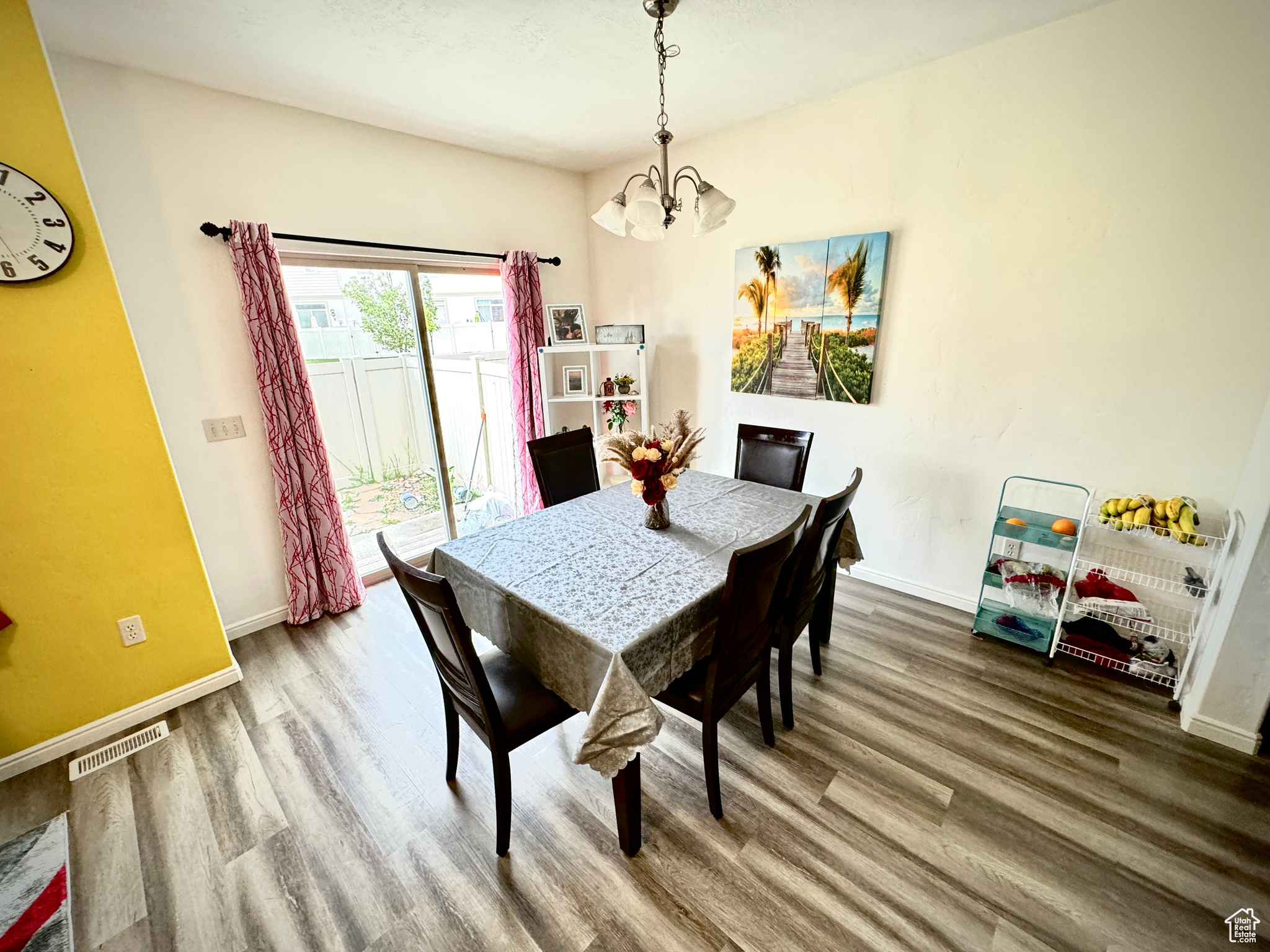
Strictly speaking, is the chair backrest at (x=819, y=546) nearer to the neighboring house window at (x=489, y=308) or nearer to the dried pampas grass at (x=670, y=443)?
the dried pampas grass at (x=670, y=443)

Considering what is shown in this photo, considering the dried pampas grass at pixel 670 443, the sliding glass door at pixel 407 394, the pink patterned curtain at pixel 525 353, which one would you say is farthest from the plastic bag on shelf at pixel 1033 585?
the sliding glass door at pixel 407 394

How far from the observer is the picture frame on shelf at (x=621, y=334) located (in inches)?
137

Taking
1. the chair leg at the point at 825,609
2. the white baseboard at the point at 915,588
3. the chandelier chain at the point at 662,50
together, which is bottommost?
the white baseboard at the point at 915,588

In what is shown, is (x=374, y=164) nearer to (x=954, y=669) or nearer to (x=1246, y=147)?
(x=1246, y=147)

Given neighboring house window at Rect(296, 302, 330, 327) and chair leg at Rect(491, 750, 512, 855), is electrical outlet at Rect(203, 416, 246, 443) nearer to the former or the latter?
neighboring house window at Rect(296, 302, 330, 327)

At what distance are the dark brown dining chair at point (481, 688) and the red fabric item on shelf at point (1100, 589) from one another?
232 cm

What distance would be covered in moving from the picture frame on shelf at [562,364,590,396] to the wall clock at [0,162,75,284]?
2483 mm

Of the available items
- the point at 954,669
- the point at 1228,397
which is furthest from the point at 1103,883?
the point at 1228,397

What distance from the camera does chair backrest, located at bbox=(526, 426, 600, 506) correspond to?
8.09 ft

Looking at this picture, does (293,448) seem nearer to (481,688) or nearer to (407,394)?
(407,394)

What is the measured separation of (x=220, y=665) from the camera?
2.27 meters

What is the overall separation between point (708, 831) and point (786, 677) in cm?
60

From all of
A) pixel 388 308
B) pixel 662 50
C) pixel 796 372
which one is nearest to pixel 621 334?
pixel 796 372

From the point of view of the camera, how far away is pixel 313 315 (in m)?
2.73
